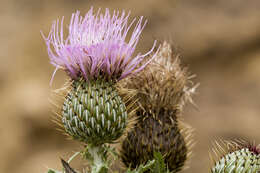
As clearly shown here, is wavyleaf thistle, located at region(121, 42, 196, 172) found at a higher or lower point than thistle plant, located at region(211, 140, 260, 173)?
higher

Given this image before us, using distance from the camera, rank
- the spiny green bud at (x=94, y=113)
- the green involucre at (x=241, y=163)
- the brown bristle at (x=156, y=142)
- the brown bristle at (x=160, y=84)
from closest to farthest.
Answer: the green involucre at (x=241, y=163)
the spiny green bud at (x=94, y=113)
the brown bristle at (x=156, y=142)
the brown bristle at (x=160, y=84)

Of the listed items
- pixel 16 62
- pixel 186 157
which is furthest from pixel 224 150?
pixel 16 62

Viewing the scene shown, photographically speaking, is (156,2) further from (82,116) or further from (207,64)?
(82,116)

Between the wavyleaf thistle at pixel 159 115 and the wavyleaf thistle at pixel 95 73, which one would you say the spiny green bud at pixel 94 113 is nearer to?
the wavyleaf thistle at pixel 95 73

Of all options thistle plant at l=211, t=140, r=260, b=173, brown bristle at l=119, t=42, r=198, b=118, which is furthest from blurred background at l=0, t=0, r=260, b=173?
thistle plant at l=211, t=140, r=260, b=173

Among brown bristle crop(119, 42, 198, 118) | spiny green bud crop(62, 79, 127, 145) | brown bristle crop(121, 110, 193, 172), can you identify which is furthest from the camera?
brown bristle crop(119, 42, 198, 118)

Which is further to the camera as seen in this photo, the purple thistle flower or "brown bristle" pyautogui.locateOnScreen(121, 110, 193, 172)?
"brown bristle" pyautogui.locateOnScreen(121, 110, 193, 172)

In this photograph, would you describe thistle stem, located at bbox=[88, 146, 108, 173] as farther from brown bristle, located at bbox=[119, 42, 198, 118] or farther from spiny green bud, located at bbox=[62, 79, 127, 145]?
brown bristle, located at bbox=[119, 42, 198, 118]

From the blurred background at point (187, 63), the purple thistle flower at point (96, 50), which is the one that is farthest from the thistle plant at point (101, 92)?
the blurred background at point (187, 63)
